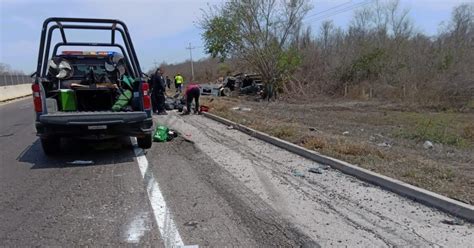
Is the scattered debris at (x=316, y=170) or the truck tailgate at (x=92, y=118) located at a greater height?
the truck tailgate at (x=92, y=118)

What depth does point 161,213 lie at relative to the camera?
535 centimetres

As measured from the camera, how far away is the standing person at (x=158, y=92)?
17.8 metres

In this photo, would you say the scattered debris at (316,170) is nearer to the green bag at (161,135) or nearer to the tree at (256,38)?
the green bag at (161,135)

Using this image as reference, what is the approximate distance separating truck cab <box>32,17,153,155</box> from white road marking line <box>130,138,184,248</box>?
120 centimetres

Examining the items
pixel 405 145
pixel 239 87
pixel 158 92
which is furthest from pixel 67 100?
pixel 239 87

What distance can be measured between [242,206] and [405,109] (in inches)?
735

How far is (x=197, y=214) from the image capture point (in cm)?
531

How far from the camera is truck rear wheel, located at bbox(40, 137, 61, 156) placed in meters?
8.80

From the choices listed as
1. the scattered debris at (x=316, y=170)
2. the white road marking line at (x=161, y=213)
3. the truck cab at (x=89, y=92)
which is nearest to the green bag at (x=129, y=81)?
the truck cab at (x=89, y=92)

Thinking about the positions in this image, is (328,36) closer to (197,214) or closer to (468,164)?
(468,164)

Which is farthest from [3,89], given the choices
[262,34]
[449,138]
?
[449,138]

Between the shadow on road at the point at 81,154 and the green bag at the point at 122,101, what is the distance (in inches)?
38.5

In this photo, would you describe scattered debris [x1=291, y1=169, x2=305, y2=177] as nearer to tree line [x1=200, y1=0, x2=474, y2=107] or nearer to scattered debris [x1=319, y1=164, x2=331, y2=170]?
scattered debris [x1=319, y1=164, x2=331, y2=170]

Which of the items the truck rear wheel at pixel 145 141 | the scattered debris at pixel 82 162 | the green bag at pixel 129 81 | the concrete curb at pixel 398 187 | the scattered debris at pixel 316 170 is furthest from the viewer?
the green bag at pixel 129 81
